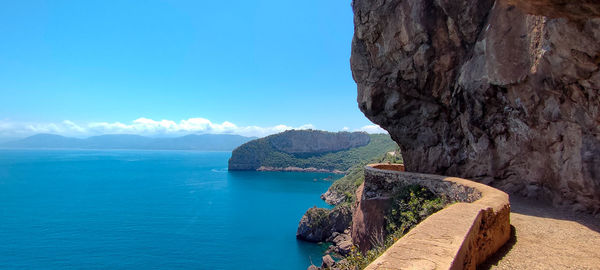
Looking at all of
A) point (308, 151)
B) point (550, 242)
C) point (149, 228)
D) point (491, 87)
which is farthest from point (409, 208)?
point (308, 151)

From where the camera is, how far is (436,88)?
1667cm

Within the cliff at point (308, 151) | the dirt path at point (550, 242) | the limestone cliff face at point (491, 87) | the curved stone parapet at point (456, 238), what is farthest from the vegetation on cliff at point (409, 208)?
the cliff at point (308, 151)

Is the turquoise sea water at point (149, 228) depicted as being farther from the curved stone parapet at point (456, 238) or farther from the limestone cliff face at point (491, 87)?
the curved stone parapet at point (456, 238)

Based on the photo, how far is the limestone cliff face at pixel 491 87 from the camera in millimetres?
8508

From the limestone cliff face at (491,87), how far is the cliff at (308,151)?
118 meters

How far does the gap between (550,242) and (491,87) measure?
7728 millimetres

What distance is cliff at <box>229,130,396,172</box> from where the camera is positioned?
463 feet

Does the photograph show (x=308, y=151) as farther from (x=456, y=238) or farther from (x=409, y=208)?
(x=456, y=238)

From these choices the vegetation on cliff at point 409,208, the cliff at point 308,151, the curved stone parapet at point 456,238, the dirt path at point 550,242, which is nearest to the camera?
the curved stone parapet at point 456,238

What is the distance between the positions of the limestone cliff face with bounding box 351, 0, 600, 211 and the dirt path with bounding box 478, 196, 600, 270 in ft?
3.80

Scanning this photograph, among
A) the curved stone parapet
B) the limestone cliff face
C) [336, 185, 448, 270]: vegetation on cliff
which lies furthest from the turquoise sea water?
the curved stone parapet

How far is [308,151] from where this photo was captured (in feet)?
525

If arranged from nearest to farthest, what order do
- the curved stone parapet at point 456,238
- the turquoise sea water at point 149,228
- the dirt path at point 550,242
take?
the curved stone parapet at point 456,238 < the dirt path at point 550,242 < the turquoise sea water at point 149,228

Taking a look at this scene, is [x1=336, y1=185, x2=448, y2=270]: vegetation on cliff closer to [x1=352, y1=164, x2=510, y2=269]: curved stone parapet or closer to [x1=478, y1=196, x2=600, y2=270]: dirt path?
[x1=352, y1=164, x2=510, y2=269]: curved stone parapet
